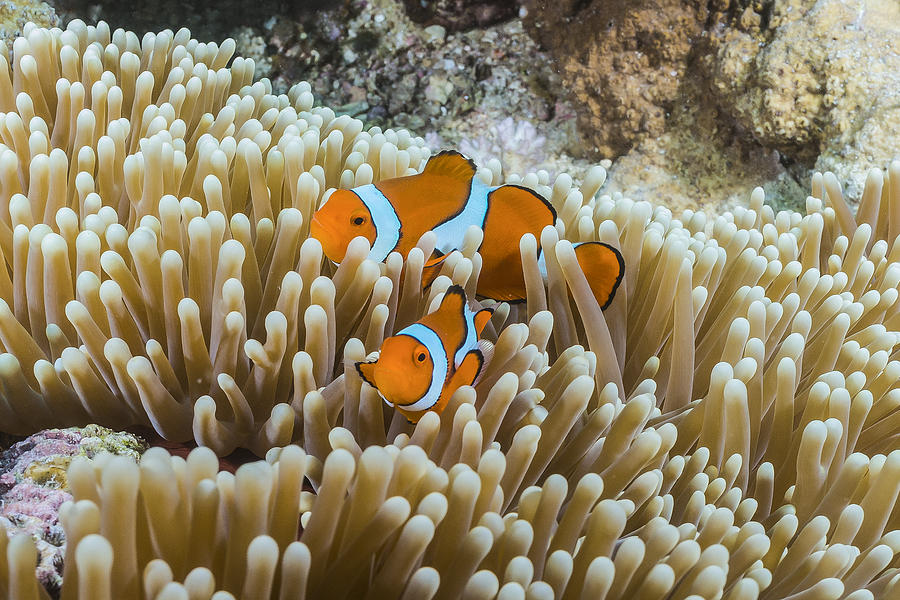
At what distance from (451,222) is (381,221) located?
0.49 feet

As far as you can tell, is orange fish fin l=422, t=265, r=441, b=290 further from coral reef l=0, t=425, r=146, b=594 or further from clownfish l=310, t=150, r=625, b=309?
coral reef l=0, t=425, r=146, b=594

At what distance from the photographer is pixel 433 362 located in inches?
36.7

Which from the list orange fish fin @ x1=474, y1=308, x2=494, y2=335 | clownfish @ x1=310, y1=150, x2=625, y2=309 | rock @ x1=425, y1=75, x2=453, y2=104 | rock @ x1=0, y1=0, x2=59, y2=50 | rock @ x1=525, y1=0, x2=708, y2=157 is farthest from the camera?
rock @ x1=425, y1=75, x2=453, y2=104

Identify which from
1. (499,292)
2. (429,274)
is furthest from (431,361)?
(499,292)

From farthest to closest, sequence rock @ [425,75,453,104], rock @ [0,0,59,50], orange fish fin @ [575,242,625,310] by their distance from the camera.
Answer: rock @ [425,75,453,104] → rock @ [0,0,59,50] → orange fish fin @ [575,242,625,310]

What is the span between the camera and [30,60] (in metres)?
1.58

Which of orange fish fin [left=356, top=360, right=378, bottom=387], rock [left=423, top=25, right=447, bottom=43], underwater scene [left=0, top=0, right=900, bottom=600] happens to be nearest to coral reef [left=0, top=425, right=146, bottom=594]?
underwater scene [left=0, top=0, right=900, bottom=600]

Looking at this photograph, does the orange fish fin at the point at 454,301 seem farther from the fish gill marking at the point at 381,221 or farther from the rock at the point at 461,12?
the rock at the point at 461,12

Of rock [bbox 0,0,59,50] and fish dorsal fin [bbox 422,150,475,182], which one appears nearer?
fish dorsal fin [bbox 422,150,475,182]

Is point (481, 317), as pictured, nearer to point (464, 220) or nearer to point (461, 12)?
point (464, 220)

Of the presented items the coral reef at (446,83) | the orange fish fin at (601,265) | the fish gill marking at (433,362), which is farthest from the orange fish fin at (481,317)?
the coral reef at (446,83)

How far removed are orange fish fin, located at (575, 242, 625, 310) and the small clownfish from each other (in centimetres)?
34

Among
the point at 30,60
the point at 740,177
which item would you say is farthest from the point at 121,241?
the point at 740,177

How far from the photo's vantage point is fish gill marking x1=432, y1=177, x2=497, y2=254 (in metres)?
1.29
